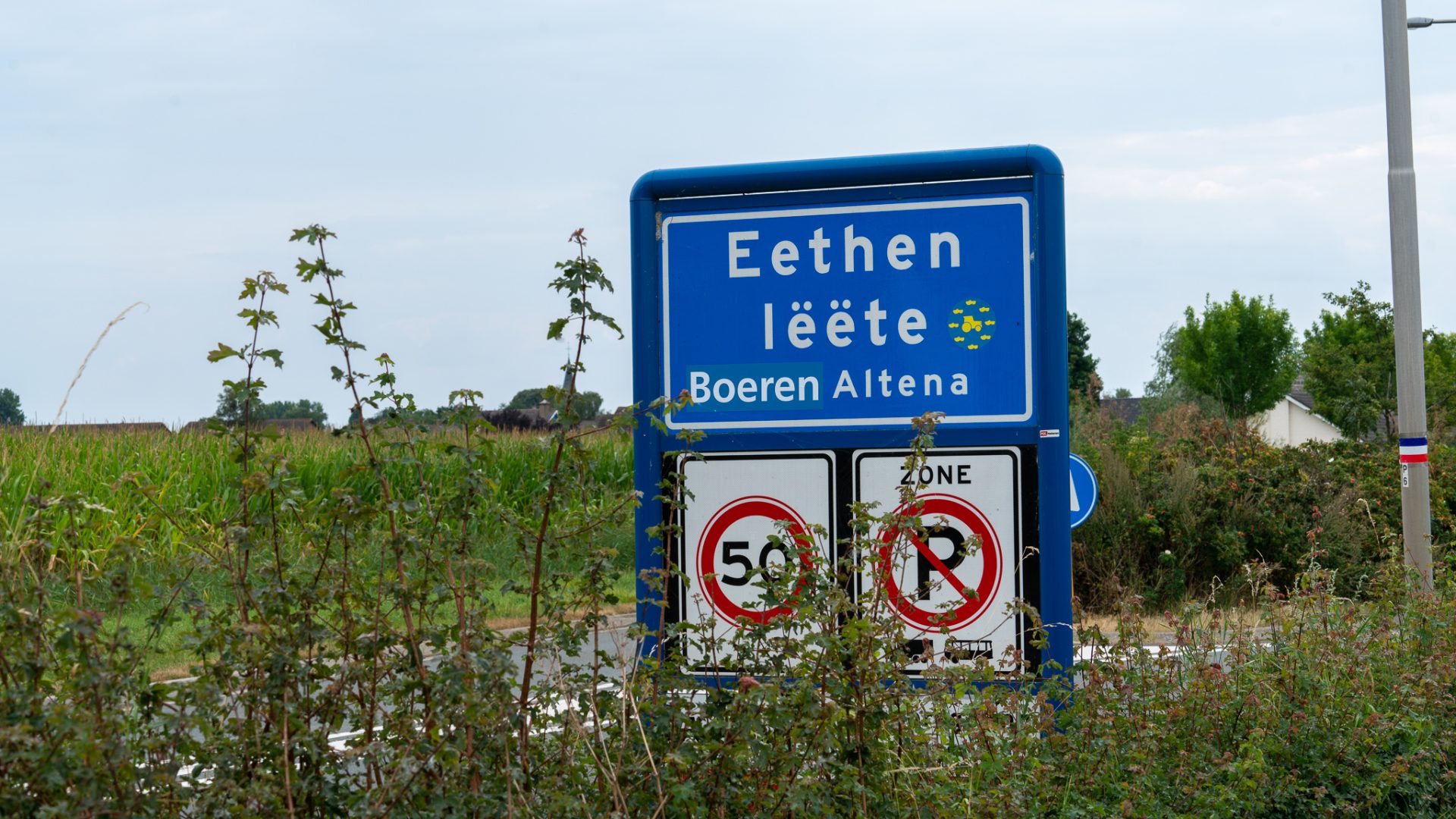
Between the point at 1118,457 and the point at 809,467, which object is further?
the point at 1118,457

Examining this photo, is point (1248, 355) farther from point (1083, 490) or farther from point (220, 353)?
point (220, 353)

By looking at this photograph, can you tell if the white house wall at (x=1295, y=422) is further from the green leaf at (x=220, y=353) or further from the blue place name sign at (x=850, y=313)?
the green leaf at (x=220, y=353)

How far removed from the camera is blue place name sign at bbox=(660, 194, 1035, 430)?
164 inches

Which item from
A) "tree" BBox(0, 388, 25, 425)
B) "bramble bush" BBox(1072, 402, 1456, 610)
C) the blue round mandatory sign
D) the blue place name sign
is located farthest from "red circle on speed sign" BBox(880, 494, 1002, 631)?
"tree" BBox(0, 388, 25, 425)

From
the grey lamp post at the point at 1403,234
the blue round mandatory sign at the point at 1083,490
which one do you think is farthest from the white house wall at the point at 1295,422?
the blue round mandatory sign at the point at 1083,490

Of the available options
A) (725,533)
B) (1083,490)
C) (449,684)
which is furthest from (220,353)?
(1083,490)

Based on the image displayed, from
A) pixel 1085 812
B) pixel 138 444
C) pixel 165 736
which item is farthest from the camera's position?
pixel 138 444

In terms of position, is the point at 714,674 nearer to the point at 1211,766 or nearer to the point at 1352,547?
the point at 1211,766

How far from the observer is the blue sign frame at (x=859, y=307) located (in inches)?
162

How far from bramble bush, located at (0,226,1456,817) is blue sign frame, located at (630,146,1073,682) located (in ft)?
1.28

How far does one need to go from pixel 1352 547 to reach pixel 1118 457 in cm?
Result: 244

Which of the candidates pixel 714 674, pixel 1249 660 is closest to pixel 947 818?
pixel 714 674

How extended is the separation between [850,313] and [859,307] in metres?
0.03

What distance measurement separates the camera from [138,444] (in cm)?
1616
